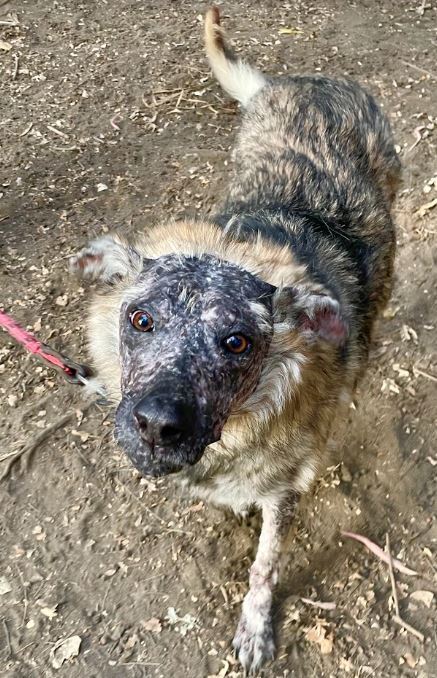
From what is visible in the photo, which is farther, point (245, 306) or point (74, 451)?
point (74, 451)

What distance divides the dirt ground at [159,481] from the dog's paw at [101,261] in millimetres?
1410

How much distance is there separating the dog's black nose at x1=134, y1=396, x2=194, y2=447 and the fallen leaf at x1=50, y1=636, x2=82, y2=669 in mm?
1726

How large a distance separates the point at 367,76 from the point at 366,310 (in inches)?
159

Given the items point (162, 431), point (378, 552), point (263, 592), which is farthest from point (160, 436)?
point (378, 552)

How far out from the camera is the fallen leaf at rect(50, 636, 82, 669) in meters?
3.33

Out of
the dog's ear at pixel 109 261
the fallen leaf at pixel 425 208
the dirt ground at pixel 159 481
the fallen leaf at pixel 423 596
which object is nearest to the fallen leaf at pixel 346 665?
the dirt ground at pixel 159 481

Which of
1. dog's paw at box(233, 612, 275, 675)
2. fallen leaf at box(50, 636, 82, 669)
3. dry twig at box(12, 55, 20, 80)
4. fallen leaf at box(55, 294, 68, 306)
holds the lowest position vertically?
fallen leaf at box(50, 636, 82, 669)

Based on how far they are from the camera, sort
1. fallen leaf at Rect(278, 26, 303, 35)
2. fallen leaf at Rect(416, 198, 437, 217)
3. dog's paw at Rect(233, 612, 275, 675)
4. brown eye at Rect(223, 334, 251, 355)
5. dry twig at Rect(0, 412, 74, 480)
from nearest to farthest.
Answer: brown eye at Rect(223, 334, 251, 355)
dog's paw at Rect(233, 612, 275, 675)
dry twig at Rect(0, 412, 74, 480)
fallen leaf at Rect(416, 198, 437, 217)
fallen leaf at Rect(278, 26, 303, 35)

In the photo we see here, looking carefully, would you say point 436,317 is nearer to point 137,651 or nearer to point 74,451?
point 74,451

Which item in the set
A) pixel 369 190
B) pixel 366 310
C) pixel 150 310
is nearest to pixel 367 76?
pixel 369 190

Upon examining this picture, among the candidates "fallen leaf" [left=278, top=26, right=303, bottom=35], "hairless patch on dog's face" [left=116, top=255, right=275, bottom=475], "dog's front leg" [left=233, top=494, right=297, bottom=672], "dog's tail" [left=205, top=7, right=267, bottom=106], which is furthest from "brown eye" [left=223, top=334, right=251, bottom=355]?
"fallen leaf" [left=278, top=26, right=303, bottom=35]

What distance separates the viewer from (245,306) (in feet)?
8.27

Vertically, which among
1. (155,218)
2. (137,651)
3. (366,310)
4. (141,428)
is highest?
(141,428)

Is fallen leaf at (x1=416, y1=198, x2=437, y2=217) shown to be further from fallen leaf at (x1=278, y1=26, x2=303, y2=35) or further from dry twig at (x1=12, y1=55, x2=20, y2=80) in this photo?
dry twig at (x1=12, y1=55, x2=20, y2=80)
